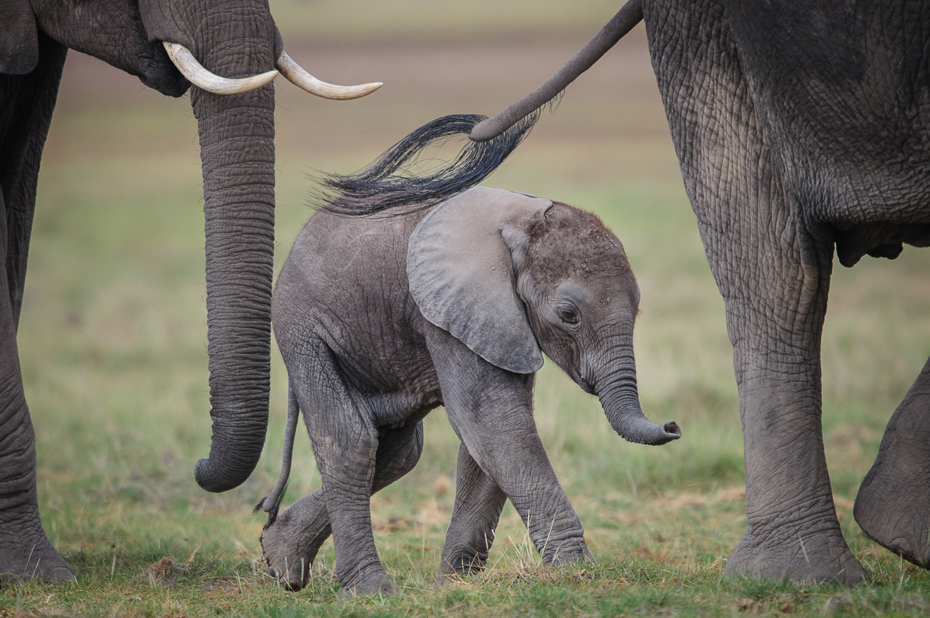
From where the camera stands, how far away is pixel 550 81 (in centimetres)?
491

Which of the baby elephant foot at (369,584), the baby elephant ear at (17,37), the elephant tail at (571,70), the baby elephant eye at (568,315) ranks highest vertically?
the baby elephant ear at (17,37)

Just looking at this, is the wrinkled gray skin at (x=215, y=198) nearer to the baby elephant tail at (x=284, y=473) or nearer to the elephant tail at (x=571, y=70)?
the baby elephant tail at (x=284, y=473)

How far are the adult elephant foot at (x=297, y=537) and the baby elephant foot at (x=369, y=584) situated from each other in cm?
54

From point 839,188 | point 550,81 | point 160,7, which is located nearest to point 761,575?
point 839,188

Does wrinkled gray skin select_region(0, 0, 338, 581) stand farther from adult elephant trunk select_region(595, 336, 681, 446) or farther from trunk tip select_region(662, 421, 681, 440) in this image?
trunk tip select_region(662, 421, 681, 440)

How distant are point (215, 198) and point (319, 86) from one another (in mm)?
709

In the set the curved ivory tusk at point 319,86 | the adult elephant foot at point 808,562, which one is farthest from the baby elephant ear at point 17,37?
the adult elephant foot at point 808,562

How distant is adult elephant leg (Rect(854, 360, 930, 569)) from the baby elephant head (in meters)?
1.02

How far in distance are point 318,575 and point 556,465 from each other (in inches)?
119

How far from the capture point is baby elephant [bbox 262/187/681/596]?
4910 millimetres

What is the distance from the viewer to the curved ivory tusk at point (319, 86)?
5.18m

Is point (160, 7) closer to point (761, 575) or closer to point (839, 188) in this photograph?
point (839, 188)

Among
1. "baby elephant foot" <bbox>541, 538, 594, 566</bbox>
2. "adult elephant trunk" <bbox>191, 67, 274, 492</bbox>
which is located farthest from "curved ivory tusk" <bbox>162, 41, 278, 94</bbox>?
"baby elephant foot" <bbox>541, 538, 594, 566</bbox>

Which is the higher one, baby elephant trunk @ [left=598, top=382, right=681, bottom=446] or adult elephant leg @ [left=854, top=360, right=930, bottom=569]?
baby elephant trunk @ [left=598, top=382, right=681, bottom=446]
